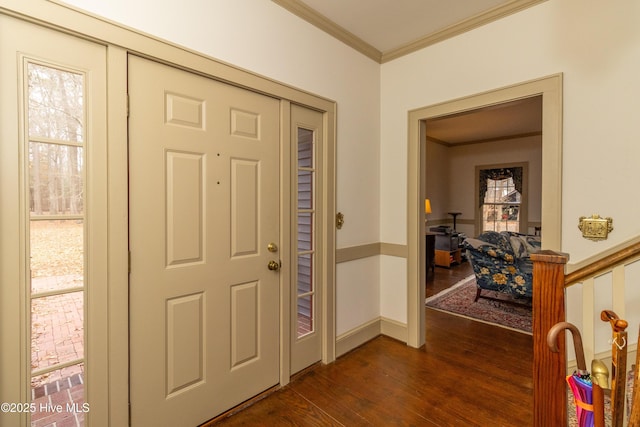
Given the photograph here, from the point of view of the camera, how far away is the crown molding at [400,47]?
7.37 feet

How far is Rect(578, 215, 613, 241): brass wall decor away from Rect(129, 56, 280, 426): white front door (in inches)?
81.1

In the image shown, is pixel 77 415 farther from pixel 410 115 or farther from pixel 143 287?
pixel 410 115

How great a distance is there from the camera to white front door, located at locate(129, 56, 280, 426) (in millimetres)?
1604

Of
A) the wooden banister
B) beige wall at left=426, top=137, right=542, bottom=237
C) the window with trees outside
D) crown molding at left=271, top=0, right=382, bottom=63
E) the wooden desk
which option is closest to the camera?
the wooden banister

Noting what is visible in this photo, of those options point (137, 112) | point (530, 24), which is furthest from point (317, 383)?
point (530, 24)

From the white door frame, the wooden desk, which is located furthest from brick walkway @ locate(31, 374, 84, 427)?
the wooden desk

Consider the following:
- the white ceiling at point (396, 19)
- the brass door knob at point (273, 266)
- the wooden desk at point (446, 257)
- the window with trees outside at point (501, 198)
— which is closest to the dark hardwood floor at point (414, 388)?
the brass door knob at point (273, 266)

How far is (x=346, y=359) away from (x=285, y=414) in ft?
2.74

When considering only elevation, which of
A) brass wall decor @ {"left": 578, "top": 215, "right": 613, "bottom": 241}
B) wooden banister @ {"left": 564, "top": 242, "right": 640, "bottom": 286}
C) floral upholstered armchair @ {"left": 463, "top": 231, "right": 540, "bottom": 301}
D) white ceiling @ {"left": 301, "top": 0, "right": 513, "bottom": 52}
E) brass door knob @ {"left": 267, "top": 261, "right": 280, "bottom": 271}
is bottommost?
floral upholstered armchair @ {"left": 463, "top": 231, "right": 540, "bottom": 301}

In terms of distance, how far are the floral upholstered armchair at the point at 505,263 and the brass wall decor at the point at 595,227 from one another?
4.85 ft

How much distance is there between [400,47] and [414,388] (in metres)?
2.92

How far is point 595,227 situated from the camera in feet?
6.47

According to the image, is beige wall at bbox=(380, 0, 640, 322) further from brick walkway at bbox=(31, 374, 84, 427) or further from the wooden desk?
the wooden desk

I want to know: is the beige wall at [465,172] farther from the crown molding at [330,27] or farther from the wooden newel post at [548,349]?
the wooden newel post at [548,349]
